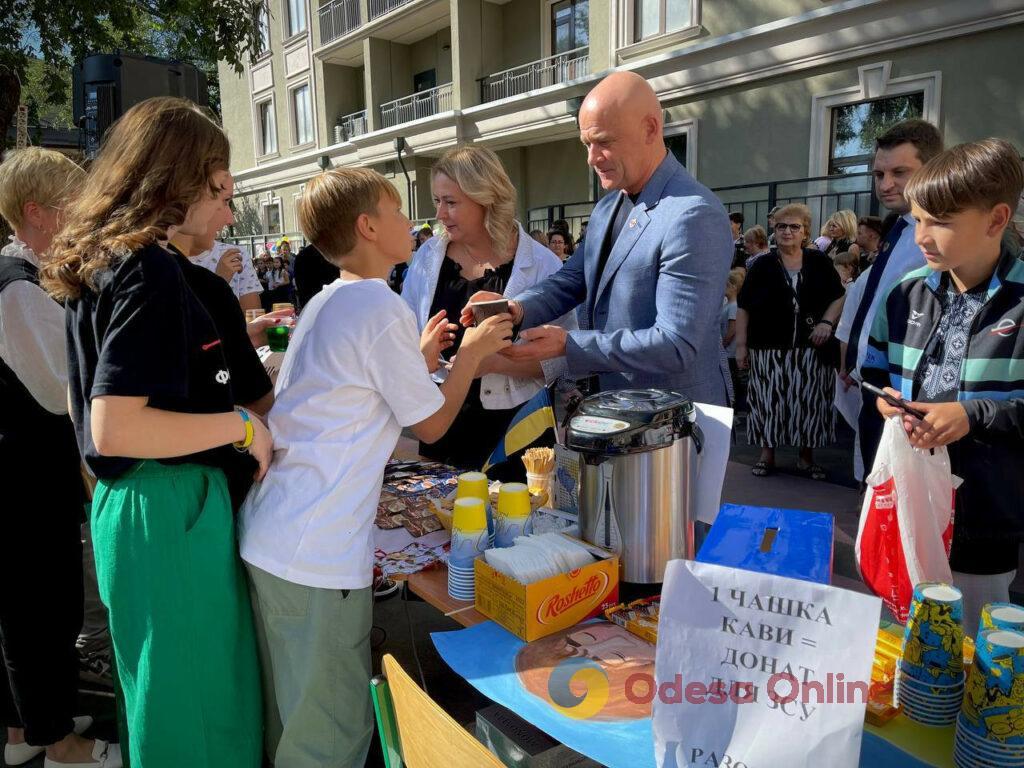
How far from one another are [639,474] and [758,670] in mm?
601

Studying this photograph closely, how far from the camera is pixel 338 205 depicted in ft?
5.57

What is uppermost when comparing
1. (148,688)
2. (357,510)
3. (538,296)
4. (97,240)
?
(97,240)

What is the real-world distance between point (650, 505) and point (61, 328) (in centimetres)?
174

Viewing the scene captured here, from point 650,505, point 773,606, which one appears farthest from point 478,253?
point 773,606

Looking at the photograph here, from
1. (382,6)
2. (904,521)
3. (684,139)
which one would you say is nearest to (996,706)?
(904,521)

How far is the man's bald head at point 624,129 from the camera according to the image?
6.32ft

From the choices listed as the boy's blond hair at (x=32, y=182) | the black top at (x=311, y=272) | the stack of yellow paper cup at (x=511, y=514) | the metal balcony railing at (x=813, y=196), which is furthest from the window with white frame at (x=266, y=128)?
the stack of yellow paper cup at (x=511, y=514)

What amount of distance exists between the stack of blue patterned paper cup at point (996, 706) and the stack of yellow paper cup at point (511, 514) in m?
0.95

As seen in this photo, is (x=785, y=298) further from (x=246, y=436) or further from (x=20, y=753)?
(x=20, y=753)

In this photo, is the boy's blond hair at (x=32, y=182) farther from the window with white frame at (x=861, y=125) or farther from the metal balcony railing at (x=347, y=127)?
the metal balcony railing at (x=347, y=127)

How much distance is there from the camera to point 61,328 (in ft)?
6.76

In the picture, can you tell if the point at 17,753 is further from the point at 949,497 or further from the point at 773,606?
the point at 949,497

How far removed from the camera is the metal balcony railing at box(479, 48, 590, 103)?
14.4 meters

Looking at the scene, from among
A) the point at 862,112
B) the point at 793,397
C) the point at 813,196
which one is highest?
the point at 862,112
